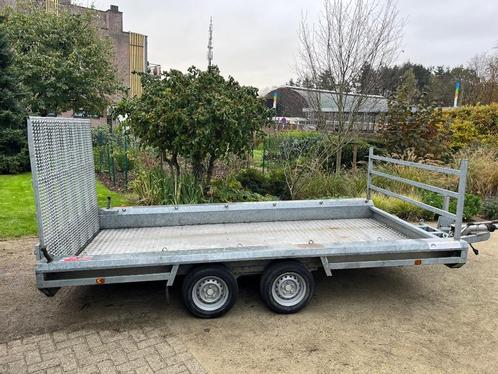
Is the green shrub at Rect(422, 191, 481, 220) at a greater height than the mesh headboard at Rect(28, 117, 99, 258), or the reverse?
the mesh headboard at Rect(28, 117, 99, 258)

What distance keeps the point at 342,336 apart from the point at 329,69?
8161mm

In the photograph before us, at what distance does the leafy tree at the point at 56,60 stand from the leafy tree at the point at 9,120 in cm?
46

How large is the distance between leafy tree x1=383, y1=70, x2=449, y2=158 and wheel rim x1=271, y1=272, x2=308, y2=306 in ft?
28.3

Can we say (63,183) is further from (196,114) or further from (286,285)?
(196,114)

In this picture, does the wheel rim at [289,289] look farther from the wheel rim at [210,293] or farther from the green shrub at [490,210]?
the green shrub at [490,210]

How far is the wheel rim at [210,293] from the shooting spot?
3.81m

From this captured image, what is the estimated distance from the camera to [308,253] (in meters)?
3.79

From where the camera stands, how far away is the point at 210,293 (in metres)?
3.86

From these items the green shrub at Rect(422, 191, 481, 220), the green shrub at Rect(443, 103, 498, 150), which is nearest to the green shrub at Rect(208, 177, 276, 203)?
the green shrub at Rect(422, 191, 481, 220)

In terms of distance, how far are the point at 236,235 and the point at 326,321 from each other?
1553 mm

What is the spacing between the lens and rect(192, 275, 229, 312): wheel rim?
12.5 feet

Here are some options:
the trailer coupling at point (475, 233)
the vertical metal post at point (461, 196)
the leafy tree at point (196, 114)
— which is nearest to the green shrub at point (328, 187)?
the leafy tree at point (196, 114)

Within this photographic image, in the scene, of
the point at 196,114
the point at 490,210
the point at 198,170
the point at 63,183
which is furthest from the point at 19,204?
the point at 490,210

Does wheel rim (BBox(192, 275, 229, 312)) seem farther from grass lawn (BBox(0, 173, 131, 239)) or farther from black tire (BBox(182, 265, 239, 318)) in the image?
grass lawn (BBox(0, 173, 131, 239))
